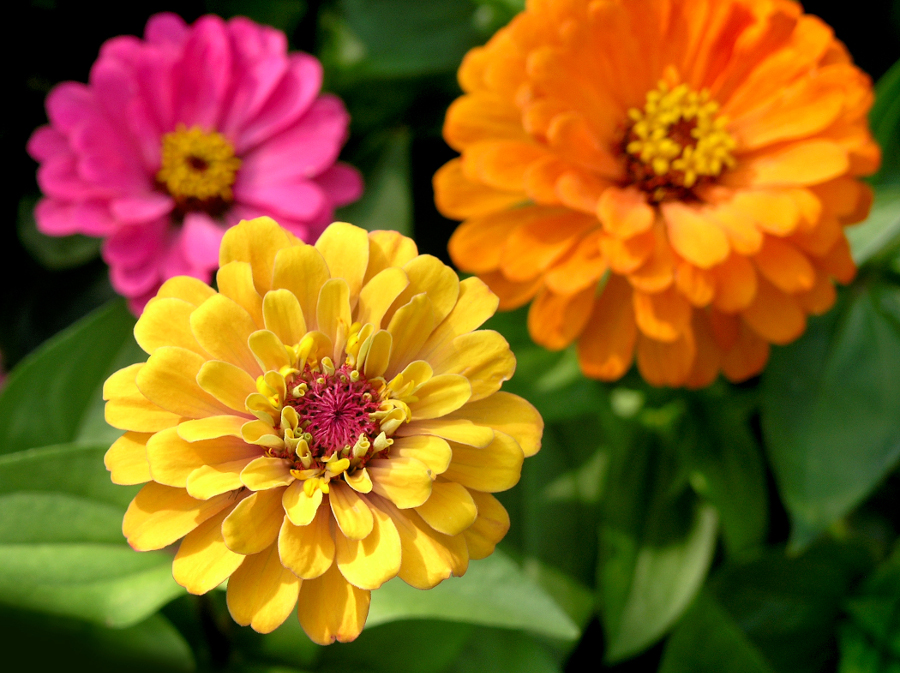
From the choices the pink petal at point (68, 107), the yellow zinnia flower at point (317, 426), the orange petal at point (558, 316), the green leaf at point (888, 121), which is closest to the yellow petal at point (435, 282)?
the yellow zinnia flower at point (317, 426)

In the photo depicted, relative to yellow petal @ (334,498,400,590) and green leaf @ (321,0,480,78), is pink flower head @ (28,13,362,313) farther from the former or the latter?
yellow petal @ (334,498,400,590)

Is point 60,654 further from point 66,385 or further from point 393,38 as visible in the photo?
point 393,38

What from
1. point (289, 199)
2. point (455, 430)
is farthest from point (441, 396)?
point (289, 199)

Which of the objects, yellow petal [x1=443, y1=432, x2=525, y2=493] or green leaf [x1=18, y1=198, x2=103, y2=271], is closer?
yellow petal [x1=443, y1=432, x2=525, y2=493]

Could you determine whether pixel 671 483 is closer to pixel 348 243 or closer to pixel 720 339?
pixel 720 339

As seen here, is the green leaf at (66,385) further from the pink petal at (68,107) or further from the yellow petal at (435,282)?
the yellow petal at (435,282)

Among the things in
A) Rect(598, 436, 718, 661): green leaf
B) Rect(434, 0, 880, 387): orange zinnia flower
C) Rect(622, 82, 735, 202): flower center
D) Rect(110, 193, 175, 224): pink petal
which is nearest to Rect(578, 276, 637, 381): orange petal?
Rect(434, 0, 880, 387): orange zinnia flower
